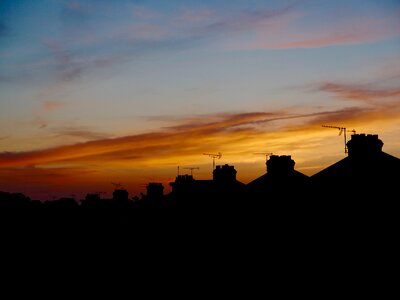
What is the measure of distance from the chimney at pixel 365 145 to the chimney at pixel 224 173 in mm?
13223

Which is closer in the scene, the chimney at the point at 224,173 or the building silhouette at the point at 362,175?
the building silhouette at the point at 362,175

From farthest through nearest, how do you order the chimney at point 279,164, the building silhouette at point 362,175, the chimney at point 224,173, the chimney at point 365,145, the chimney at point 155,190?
1. the chimney at point 155,190
2. the chimney at point 224,173
3. the chimney at point 279,164
4. the chimney at point 365,145
5. the building silhouette at point 362,175

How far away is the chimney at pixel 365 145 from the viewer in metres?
25.2

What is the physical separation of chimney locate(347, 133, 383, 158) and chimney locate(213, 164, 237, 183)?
13223 millimetres

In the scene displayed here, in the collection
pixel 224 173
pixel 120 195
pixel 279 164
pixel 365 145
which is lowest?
pixel 120 195

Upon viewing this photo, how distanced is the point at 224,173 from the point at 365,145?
46.3ft

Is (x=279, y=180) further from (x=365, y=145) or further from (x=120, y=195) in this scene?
(x=120, y=195)

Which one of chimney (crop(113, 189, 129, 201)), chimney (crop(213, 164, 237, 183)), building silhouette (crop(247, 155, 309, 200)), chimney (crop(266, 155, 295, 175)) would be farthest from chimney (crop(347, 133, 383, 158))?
chimney (crop(113, 189, 129, 201))

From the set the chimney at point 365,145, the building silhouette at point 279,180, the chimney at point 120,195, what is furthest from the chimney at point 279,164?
the chimney at point 120,195

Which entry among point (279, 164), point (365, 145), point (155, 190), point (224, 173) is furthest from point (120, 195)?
point (365, 145)

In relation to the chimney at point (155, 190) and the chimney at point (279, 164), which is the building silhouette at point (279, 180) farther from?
the chimney at point (155, 190)

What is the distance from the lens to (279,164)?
107 feet

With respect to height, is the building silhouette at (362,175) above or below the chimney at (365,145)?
below

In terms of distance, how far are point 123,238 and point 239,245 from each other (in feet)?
52.1
